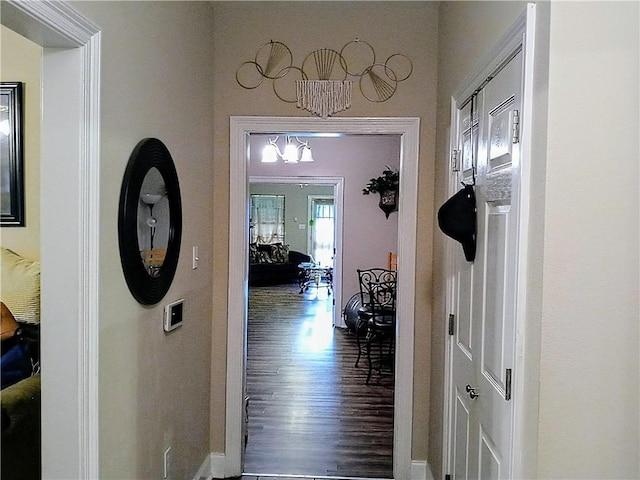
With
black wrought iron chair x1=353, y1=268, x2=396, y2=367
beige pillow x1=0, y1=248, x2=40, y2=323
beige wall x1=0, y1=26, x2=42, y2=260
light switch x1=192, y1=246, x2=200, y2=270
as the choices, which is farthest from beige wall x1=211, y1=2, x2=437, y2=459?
black wrought iron chair x1=353, y1=268, x2=396, y2=367

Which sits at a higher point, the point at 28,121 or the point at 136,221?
the point at 28,121

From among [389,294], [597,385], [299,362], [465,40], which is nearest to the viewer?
[597,385]

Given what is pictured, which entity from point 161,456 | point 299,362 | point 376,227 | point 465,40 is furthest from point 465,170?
point 376,227

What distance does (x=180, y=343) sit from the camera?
8.43 feet

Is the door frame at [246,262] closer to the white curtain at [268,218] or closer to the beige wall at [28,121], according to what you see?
the beige wall at [28,121]

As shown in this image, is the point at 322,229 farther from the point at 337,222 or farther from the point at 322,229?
the point at 337,222

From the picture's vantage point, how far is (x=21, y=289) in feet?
7.68

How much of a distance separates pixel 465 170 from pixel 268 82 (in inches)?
49.8

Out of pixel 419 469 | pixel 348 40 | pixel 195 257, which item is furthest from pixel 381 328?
pixel 348 40

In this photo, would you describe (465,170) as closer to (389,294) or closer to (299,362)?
(299,362)

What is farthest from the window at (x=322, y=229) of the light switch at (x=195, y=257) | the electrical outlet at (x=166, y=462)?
the electrical outlet at (x=166, y=462)

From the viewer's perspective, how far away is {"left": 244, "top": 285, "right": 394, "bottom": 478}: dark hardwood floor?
11.2 ft

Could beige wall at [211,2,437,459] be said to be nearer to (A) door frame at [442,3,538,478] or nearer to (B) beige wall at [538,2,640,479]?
(A) door frame at [442,3,538,478]

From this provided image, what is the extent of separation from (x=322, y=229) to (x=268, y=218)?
4.51 ft
